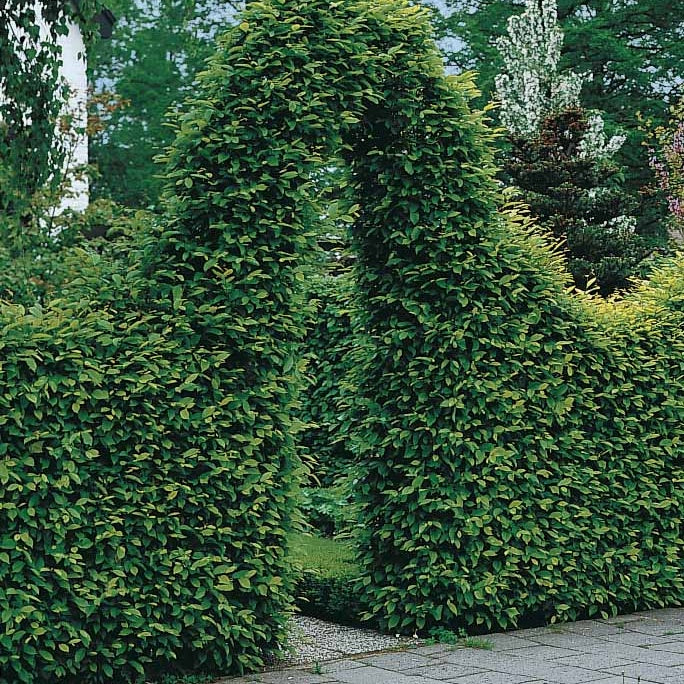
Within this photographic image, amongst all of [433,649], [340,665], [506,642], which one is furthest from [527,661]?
[340,665]

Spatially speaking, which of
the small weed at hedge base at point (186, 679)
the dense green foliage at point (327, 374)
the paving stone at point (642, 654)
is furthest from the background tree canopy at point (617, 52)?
the small weed at hedge base at point (186, 679)

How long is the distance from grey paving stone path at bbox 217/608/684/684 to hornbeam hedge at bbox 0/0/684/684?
0.85ft

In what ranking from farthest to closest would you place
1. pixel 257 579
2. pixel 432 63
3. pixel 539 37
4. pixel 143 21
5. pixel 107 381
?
pixel 143 21 < pixel 539 37 < pixel 432 63 < pixel 257 579 < pixel 107 381

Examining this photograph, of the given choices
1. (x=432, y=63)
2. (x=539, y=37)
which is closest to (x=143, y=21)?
(x=539, y=37)

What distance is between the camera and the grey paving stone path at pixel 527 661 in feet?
16.7

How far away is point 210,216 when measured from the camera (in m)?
5.36

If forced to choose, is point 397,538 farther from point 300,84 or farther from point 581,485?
point 300,84

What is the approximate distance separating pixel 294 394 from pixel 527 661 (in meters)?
1.98

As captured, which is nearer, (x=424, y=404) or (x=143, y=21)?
(x=424, y=404)

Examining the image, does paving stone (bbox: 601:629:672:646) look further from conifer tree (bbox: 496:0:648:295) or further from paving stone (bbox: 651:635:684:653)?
conifer tree (bbox: 496:0:648:295)

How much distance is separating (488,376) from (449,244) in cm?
87

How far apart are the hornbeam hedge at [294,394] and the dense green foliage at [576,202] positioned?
901cm

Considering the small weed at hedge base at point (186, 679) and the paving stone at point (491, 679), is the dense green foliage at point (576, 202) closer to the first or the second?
the paving stone at point (491, 679)

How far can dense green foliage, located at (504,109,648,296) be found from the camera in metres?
16.0
